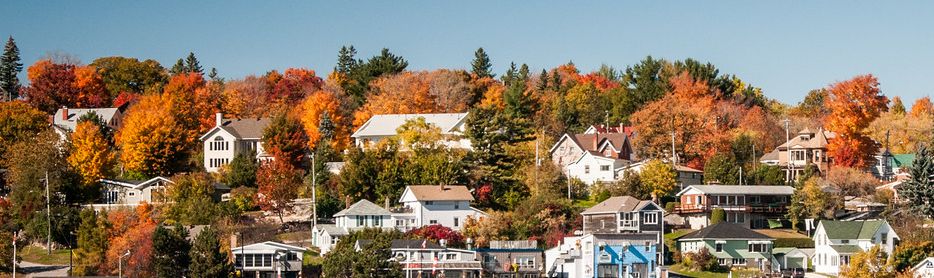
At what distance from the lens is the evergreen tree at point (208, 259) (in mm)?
81750

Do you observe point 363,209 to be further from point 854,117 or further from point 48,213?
point 854,117

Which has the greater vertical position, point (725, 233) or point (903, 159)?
point (903, 159)

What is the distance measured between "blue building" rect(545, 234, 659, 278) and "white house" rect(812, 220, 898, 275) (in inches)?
422

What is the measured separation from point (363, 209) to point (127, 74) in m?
62.7

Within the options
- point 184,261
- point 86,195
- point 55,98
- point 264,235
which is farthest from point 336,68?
point 184,261

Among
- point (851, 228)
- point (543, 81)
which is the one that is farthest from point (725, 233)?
point (543, 81)

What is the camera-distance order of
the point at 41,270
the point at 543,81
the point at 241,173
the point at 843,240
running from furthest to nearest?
the point at 543,81 → the point at 241,173 → the point at 843,240 → the point at 41,270

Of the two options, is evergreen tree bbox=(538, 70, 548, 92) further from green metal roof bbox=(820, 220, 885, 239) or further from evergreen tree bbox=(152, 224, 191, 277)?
evergreen tree bbox=(152, 224, 191, 277)

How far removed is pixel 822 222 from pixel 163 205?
3950cm

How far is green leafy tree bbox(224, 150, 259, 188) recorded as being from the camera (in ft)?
348

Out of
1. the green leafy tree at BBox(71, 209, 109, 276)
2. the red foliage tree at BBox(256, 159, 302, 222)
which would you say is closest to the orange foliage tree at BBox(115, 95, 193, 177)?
the red foliage tree at BBox(256, 159, 302, 222)

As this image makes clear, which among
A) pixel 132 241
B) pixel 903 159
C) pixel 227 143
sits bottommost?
pixel 132 241

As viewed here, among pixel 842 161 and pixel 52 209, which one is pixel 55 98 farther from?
pixel 842 161

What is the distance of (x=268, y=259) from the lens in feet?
285
